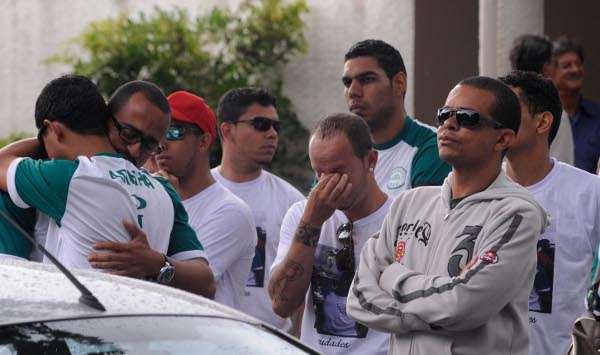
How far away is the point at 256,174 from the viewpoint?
790 centimetres

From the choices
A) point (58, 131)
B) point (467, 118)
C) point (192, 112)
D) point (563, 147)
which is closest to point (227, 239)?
point (192, 112)

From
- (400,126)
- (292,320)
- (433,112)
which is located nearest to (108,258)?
(400,126)

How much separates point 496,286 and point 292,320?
8.96ft

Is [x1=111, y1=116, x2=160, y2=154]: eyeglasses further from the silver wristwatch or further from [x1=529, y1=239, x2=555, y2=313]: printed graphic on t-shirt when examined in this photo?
[x1=529, y1=239, x2=555, y2=313]: printed graphic on t-shirt

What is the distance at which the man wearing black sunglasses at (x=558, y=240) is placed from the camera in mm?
5570

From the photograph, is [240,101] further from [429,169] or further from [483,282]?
[483,282]

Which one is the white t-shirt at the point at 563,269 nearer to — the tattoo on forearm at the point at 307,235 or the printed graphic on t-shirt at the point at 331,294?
the printed graphic on t-shirt at the point at 331,294

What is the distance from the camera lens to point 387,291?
484 centimetres

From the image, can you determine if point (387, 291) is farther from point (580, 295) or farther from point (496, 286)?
Result: point (580, 295)

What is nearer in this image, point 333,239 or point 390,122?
point 333,239

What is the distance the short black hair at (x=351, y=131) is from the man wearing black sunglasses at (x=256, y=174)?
1694 mm

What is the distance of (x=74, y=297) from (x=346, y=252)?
2.30m

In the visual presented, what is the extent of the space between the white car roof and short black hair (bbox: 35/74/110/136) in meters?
1.26

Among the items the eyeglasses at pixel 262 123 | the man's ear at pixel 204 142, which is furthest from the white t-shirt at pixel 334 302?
the eyeglasses at pixel 262 123
